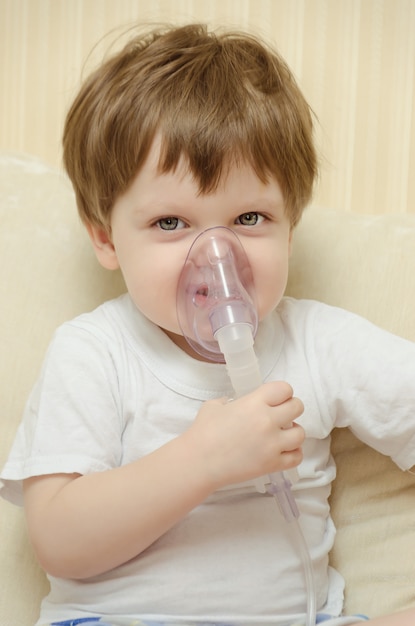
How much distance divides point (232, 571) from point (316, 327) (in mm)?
355

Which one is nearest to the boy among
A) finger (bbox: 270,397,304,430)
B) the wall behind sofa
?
finger (bbox: 270,397,304,430)

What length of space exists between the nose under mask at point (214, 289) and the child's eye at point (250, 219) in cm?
4

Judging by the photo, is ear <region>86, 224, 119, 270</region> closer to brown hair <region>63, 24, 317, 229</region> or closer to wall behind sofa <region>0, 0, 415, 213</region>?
brown hair <region>63, 24, 317, 229</region>

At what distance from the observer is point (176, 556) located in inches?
43.9

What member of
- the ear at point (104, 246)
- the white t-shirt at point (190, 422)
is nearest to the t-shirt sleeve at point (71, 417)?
the white t-shirt at point (190, 422)

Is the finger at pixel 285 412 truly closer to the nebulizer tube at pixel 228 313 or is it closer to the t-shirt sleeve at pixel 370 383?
the nebulizer tube at pixel 228 313

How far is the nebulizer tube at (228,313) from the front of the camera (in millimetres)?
1017

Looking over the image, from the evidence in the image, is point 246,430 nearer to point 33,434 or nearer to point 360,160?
point 33,434

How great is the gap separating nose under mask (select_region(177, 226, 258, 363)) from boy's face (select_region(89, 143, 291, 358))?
0.01 m

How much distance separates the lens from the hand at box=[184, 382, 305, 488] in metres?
1.01

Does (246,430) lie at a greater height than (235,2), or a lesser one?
lesser

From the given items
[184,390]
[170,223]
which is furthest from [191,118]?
[184,390]

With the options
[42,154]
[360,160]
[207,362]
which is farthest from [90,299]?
[360,160]

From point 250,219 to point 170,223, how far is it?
103 mm
